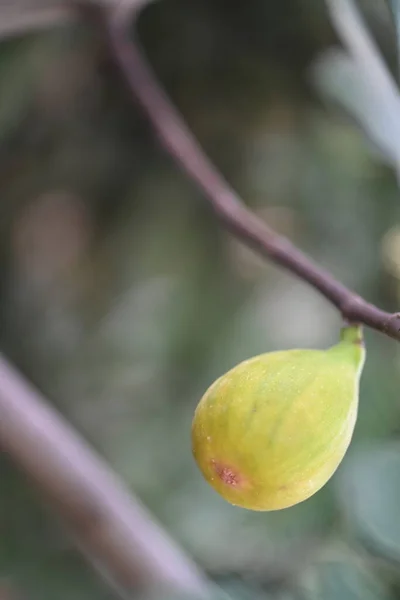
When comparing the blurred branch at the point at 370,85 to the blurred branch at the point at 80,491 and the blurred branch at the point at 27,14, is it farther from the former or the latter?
the blurred branch at the point at 80,491

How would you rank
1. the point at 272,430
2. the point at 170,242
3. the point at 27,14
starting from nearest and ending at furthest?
the point at 272,430 → the point at 27,14 → the point at 170,242

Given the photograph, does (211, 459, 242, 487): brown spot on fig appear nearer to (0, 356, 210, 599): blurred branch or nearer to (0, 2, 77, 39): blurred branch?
(0, 356, 210, 599): blurred branch

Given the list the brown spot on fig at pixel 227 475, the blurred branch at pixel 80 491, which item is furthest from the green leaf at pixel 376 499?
the blurred branch at pixel 80 491

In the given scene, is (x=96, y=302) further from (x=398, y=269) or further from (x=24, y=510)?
(x=398, y=269)

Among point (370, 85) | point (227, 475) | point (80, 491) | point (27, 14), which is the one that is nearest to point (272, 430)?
point (227, 475)

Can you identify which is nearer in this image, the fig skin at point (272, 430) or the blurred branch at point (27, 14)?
the fig skin at point (272, 430)

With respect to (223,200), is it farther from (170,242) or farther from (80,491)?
(170,242)
